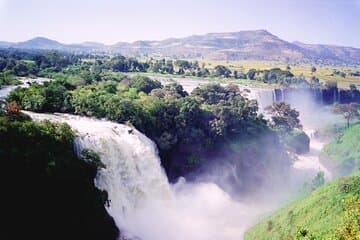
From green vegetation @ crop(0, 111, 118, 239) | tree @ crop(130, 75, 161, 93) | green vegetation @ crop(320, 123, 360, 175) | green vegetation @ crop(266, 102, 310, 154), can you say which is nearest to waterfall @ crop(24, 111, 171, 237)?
green vegetation @ crop(0, 111, 118, 239)

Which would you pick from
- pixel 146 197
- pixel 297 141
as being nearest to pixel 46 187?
pixel 146 197

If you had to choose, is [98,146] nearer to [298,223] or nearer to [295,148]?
[298,223]

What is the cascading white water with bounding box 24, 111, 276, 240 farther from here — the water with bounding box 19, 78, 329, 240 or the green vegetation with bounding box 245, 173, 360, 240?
the green vegetation with bounding box 245, 173, 360, 240

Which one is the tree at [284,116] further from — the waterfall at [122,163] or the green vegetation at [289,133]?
the waterfall at [122,163]

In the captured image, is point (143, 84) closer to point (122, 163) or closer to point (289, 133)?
point (289, 133)

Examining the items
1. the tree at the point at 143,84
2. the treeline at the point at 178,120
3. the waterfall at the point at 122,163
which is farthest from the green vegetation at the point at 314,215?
the tree at the point at 143,84

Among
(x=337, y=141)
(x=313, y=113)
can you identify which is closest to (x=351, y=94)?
(x=313, y=113)
